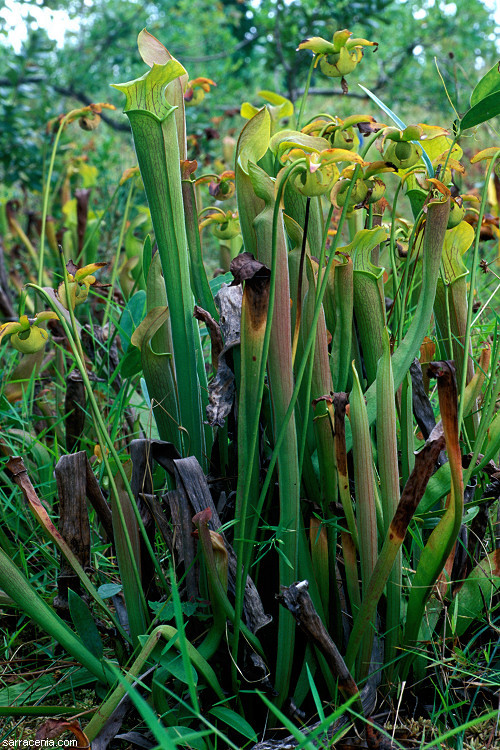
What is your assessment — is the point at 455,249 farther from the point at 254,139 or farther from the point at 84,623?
the point at 84,623

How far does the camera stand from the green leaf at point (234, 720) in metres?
0.67

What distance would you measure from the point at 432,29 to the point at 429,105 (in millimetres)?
696

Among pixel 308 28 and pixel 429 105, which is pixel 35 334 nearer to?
pixel 308 28

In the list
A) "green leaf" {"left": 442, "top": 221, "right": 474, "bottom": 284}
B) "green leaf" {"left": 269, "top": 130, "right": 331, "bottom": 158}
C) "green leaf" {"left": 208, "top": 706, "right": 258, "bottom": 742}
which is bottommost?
"green leaf" {"left": 208, "top": 706, "right": 258, "bottom": 742}

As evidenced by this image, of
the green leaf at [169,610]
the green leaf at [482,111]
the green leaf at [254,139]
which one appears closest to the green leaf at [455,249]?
the green leaf at [482,111]

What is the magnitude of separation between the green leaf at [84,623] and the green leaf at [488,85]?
792 mm

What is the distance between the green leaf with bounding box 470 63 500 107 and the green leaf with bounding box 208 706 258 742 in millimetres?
764

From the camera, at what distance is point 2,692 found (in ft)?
2.75

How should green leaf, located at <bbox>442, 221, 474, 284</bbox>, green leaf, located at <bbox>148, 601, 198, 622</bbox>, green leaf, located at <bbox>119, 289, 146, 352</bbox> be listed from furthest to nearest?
green leaf, located at <bbox>119, 289, 146, 352</bbox>
green leaf, located at <bbox>442, 221, 474, 284</bbox>
green leaf, located at <bbox>148, 601, 198, 622</bbox>

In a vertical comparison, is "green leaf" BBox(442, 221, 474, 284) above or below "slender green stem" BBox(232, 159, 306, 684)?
above

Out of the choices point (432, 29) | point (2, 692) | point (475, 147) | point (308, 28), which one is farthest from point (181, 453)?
point (432, 29)

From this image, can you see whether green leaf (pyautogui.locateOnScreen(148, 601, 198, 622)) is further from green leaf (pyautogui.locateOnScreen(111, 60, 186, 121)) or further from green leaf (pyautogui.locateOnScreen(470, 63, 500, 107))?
green leaf (pyautogui.locateOnScreen(470, 63, 500, 107))

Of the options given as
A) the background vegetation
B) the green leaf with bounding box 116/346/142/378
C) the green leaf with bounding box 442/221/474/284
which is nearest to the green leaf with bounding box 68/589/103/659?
the background vegetation

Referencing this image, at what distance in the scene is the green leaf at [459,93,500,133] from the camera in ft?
2.18
